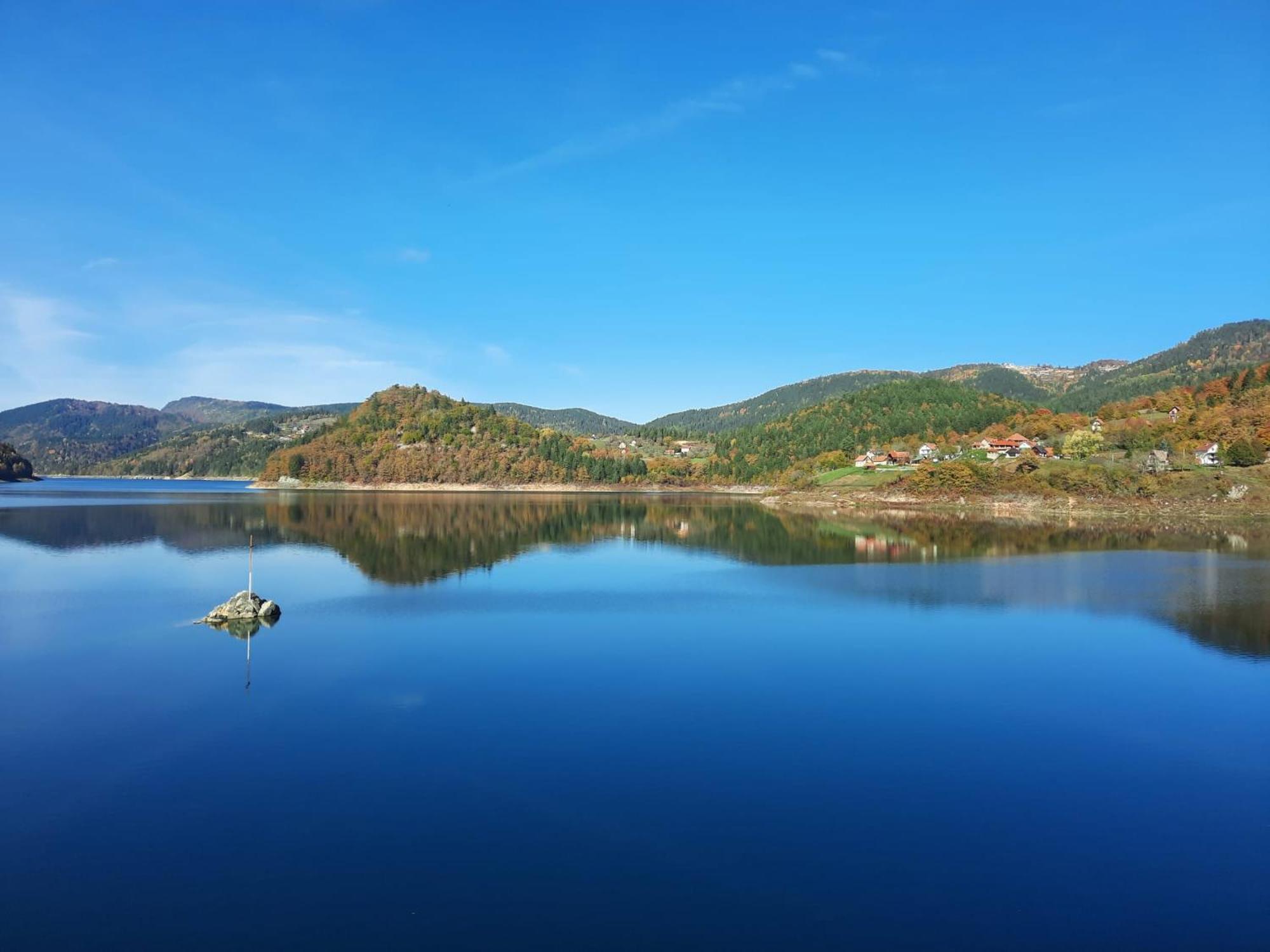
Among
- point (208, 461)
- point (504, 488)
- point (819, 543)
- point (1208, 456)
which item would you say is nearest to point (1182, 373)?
point (1208, 456)

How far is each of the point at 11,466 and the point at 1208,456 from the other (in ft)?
569

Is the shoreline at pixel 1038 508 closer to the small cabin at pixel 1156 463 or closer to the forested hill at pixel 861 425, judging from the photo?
the small cabin at pixel 1156 463

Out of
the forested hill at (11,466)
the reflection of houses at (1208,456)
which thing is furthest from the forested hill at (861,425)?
the forested hill at (11,466)

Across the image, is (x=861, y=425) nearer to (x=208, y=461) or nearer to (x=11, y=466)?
(x=208, y=461)

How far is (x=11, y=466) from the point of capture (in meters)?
136

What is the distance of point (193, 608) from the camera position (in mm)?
25156

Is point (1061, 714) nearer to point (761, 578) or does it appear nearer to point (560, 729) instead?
point (560, 729)

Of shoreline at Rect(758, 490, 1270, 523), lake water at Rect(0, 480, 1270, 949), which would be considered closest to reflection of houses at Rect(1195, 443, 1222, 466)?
shoreline at Rect(758, 490, 1270, 523)

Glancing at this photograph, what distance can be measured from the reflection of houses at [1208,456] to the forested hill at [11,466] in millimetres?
169495

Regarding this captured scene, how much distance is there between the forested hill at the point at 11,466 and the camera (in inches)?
5261

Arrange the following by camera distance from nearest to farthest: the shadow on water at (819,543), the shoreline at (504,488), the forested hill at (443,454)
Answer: the shadow on water at (819,543) < the shoreline at (504,488) < the forested hill at (443,454)

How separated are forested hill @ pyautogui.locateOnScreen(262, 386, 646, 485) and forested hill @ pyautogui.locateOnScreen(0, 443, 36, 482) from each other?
141 ft

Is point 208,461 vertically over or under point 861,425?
under

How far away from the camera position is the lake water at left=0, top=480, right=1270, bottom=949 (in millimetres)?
8344
